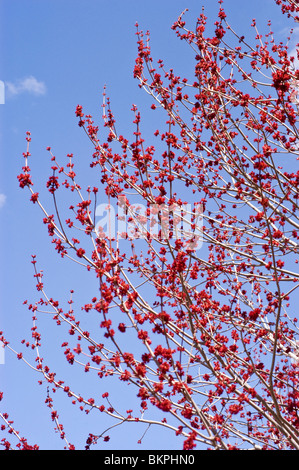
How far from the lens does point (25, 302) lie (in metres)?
6.69

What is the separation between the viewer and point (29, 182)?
474 cm

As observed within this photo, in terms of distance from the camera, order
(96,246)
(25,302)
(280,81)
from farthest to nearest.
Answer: (25,302)
(280,81)
(96,246)

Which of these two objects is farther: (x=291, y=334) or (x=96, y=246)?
(x=291, y=334)

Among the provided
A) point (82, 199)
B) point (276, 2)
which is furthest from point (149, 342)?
point (276, 2)

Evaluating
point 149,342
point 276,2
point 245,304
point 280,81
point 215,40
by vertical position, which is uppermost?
point 276,2

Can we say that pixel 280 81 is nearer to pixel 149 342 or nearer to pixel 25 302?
pixel 149 342

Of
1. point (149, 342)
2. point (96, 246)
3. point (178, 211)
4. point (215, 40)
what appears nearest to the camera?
point (149, 342)

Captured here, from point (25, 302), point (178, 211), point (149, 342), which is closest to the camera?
point (149, 342)
